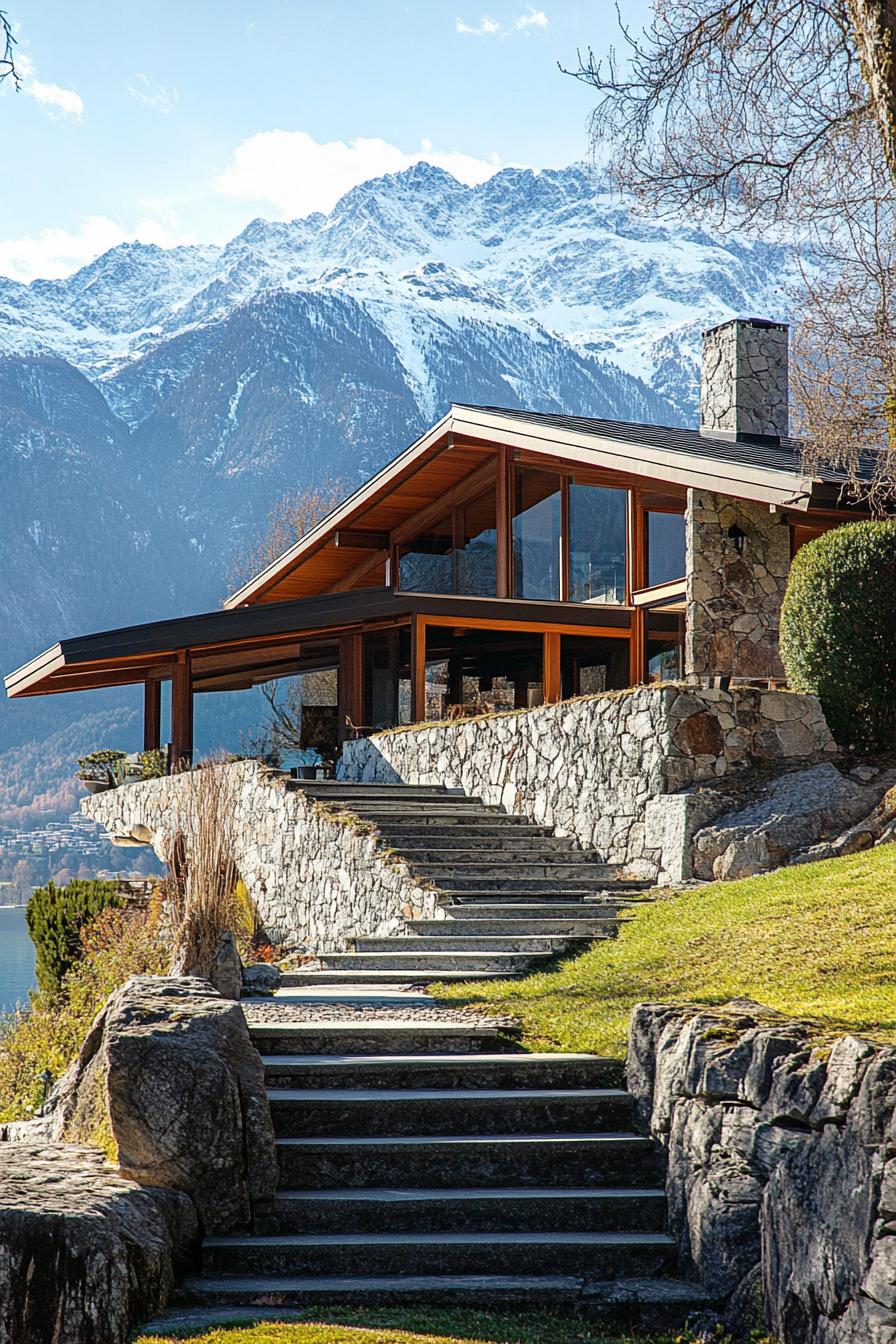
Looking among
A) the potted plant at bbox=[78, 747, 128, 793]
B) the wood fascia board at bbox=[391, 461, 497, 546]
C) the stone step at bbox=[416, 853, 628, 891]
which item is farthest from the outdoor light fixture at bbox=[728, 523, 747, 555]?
the potted plant at bbox=[78, 747, 128, 793]

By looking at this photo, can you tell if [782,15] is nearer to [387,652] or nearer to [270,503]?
[387,652]

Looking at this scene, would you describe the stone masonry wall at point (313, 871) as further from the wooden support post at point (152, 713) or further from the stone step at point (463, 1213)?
the wooden support post at point (152, 713)

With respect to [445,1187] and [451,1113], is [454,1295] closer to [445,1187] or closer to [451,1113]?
[445,1187]

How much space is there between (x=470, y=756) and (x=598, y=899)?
4.45 metres

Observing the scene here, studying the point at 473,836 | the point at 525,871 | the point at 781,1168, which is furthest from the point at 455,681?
the point at 781,1168

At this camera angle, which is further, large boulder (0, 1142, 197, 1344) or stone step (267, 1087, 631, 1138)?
stone step (267, 1087, 631, 1138)

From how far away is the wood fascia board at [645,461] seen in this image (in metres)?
14.0

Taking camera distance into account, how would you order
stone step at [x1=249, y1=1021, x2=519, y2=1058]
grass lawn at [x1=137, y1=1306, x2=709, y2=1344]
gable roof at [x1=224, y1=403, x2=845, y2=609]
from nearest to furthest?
grass lawn at [x1=137, y1=1306, x2=709, y2=1344], stone step at [x1=249, y1=1021, x2=519, y2=1058], gable roof at [x1=224, y1=403, x2=845, y2=609]

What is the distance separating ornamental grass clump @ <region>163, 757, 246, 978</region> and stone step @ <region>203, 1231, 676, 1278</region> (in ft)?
10.3

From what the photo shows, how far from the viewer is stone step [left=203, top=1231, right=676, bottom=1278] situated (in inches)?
218

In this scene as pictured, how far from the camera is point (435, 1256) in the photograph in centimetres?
558

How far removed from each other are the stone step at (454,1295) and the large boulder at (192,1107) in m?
0.41

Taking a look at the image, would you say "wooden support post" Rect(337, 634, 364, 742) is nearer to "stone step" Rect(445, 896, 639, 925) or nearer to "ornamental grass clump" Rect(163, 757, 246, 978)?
"stone step" Rect(445, 896, 639, 925)

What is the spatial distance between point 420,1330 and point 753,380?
608 inches
